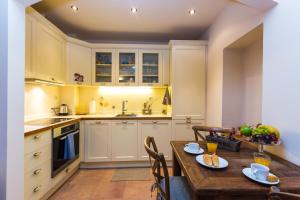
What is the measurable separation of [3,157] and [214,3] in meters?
2.91

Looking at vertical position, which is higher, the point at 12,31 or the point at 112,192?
the point at 12,31

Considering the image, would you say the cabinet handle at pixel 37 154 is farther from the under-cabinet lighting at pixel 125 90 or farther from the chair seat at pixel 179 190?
the under-cabinet lighting at pixel 125 90

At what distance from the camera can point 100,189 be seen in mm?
2404

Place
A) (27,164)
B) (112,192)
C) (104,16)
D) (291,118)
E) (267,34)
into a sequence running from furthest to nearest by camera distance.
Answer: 1. (104,16)
2. (112,192)
3. (27,164)
4. (267,34)
5. (291,118)

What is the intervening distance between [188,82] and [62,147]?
2356 mm

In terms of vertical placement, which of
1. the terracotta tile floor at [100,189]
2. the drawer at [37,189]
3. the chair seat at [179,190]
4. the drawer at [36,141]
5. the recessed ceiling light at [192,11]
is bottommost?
the terracotta tile floor at [100,189]

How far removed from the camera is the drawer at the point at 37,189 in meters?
1.75

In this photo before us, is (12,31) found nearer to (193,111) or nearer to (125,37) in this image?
(125,37)

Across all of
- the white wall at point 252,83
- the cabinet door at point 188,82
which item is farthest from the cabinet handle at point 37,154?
the white wall at point 252,83

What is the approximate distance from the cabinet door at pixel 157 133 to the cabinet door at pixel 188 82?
0.30 m

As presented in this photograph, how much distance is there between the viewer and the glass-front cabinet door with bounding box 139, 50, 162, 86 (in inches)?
136

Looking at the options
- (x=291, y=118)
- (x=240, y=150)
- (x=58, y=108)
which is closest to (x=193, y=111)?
(x=240, y=150)

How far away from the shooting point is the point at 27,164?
5.69 ft

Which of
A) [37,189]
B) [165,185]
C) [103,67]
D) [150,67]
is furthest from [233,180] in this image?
[103,67]
